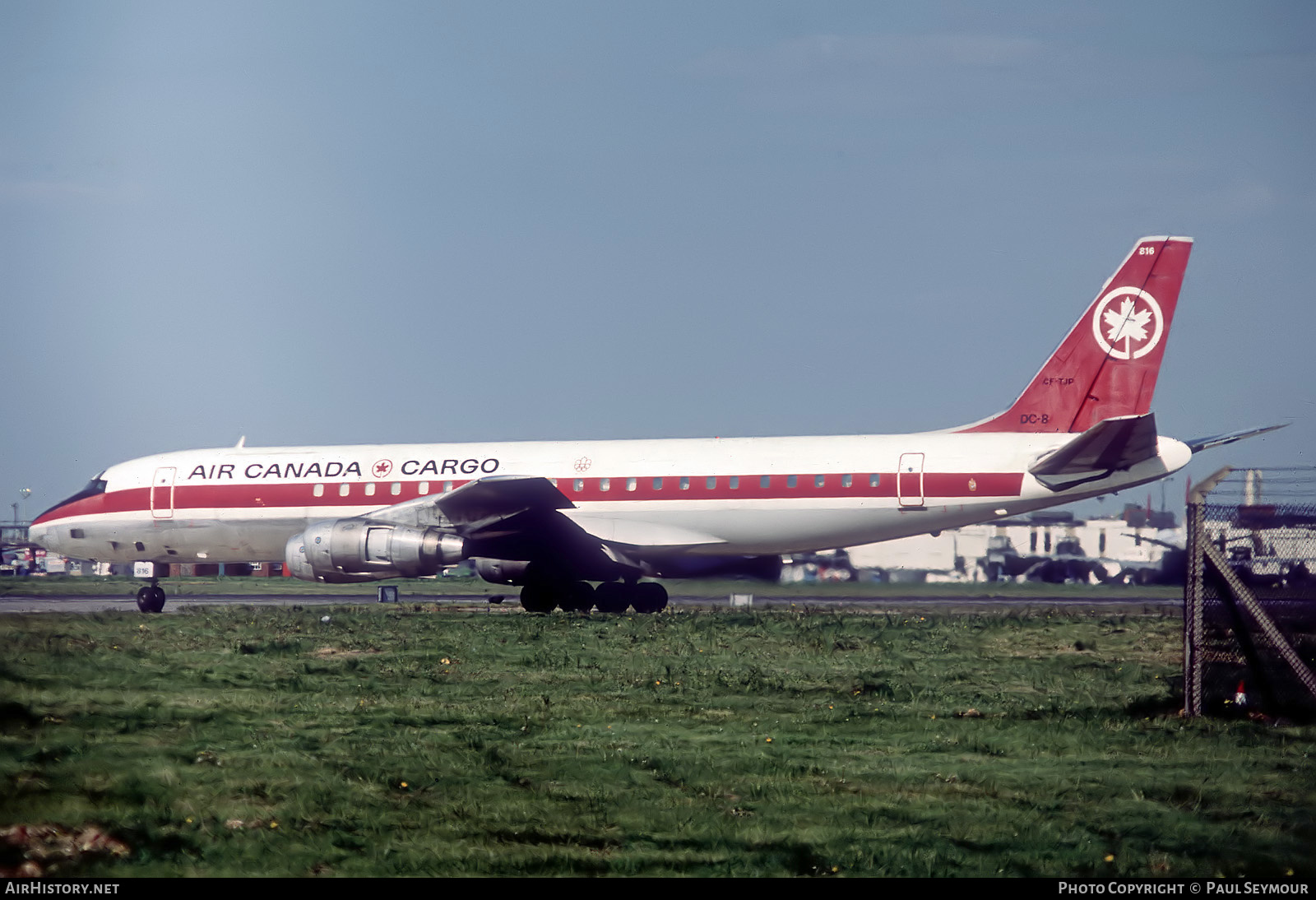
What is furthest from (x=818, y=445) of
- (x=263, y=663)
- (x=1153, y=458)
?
(x=263, y=663)

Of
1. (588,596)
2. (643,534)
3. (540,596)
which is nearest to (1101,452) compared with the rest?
(643,534)

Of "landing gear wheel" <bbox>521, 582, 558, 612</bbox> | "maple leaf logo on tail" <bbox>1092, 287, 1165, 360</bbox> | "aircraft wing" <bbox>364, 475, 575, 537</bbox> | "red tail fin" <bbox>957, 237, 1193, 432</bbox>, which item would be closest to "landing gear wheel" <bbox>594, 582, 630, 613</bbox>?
"landing gear wheel" <bbox>521, 582, 558, 612</bbox>

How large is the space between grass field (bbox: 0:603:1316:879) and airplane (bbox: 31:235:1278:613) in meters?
9.03

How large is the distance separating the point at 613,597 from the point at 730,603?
445 centimetres

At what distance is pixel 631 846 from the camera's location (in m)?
7.04

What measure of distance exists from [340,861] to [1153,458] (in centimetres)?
2134

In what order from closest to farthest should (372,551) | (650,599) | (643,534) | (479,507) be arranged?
(372,551) → (479,507) → (643,534) → (650,599)

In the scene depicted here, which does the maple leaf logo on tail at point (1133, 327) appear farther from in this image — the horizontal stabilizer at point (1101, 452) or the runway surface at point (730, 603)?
the runway surface at point (730, 603)

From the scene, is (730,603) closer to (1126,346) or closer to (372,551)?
→ (372,551)

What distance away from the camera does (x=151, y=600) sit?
28391 millimetres

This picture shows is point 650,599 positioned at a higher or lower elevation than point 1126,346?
lower

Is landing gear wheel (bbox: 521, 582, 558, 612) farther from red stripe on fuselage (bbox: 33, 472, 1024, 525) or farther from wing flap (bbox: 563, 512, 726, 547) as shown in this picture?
red stripe on fuselage (bbox: 33, 472, 1024, 525)

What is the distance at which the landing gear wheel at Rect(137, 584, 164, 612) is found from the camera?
92.9 feet

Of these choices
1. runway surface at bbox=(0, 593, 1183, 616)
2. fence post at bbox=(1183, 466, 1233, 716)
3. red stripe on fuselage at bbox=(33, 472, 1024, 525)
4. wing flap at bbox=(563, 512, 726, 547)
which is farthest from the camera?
runway surface at bbox=(0, 593, 1183, 616)
